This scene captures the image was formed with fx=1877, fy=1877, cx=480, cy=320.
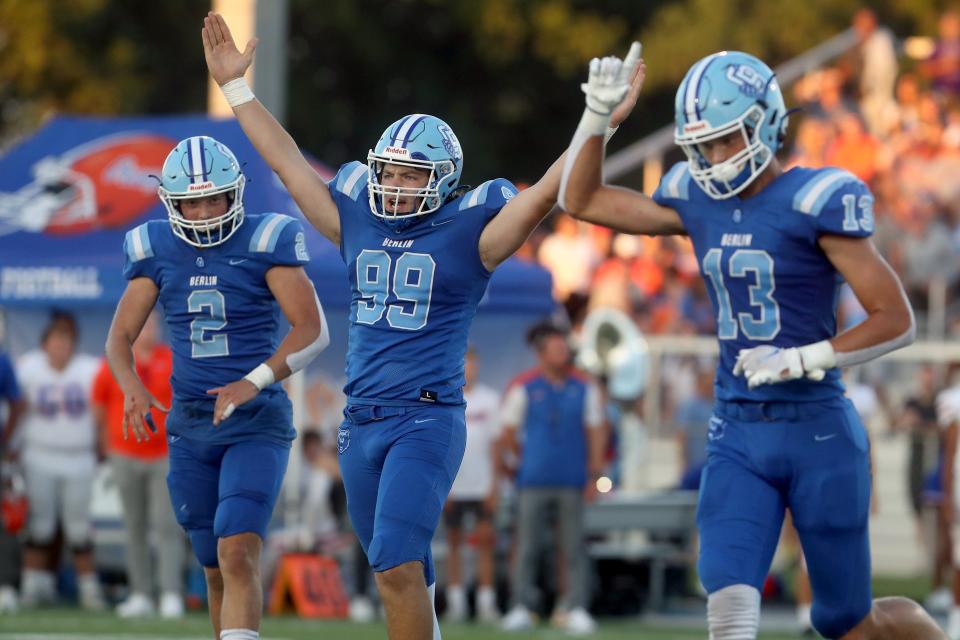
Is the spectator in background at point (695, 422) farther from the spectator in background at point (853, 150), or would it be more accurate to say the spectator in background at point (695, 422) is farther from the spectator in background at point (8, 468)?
the spectator in background at point (8, 468)

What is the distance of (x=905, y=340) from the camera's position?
227 inches

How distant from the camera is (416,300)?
21.2ft

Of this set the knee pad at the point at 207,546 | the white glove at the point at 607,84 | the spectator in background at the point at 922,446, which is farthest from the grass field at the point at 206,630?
the white glove at the point at 607,84

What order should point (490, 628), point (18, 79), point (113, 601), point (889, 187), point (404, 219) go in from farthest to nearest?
point (18, 79) → point (889, 187) → point (113, 601) → point (490, 628) → point (404, 219)

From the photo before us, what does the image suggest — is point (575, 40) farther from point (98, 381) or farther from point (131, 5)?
point (98, 381)

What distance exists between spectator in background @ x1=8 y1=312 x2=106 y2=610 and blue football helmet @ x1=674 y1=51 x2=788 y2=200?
7515 mm

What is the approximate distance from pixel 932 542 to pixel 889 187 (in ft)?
15.8

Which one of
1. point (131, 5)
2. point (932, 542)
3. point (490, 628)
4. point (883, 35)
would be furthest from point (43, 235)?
point (131, 5)

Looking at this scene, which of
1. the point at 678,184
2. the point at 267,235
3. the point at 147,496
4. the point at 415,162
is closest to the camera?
the point at 678,184

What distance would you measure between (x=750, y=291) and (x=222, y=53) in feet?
7.77

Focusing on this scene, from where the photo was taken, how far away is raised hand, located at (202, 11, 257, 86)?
22.9 feet

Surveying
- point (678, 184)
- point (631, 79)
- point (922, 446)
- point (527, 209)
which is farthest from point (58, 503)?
point (678, 184)

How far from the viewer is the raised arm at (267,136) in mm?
6762

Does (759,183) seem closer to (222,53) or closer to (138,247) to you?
(222,53)
